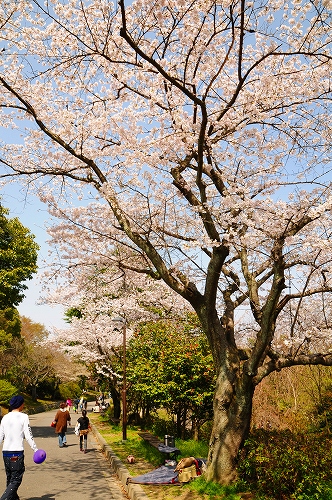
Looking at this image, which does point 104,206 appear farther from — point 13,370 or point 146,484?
point 13,370

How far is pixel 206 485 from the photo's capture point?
666 cm

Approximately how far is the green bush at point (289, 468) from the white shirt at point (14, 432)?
3.17 meters

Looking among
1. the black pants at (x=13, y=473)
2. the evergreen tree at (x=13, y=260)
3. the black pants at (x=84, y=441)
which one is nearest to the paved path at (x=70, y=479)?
the black pants at (x=84, y=441)

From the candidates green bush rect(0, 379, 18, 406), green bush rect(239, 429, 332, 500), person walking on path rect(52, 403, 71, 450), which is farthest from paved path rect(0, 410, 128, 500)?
green bush rect(0, 379, 18, 406)

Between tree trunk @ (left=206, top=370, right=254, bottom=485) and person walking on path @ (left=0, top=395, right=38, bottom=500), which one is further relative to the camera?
tree trunk @ (left=206, top=370, right=254, bottom=485)

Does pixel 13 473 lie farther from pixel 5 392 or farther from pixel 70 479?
pixel 5 392

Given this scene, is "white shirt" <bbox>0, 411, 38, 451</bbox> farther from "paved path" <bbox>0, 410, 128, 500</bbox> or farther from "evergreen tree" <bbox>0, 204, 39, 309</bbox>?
"evergreen tree" <bbox>0, 204, 39, 309</bbox>

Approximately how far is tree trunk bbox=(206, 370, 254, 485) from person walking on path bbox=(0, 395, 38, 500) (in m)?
2.94

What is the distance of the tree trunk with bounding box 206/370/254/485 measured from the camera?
267 inches

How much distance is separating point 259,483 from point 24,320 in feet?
182

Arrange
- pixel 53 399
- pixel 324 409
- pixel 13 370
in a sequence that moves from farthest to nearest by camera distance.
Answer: pixel 53 399 < pixel 13 370 < pixel 324 409

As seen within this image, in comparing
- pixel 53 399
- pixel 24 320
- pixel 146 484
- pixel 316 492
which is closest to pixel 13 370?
pixel 53 399

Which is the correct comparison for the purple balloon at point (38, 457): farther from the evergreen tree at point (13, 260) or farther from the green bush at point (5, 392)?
the green bush at point (5, 392)

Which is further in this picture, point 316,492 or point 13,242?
point 13,242
